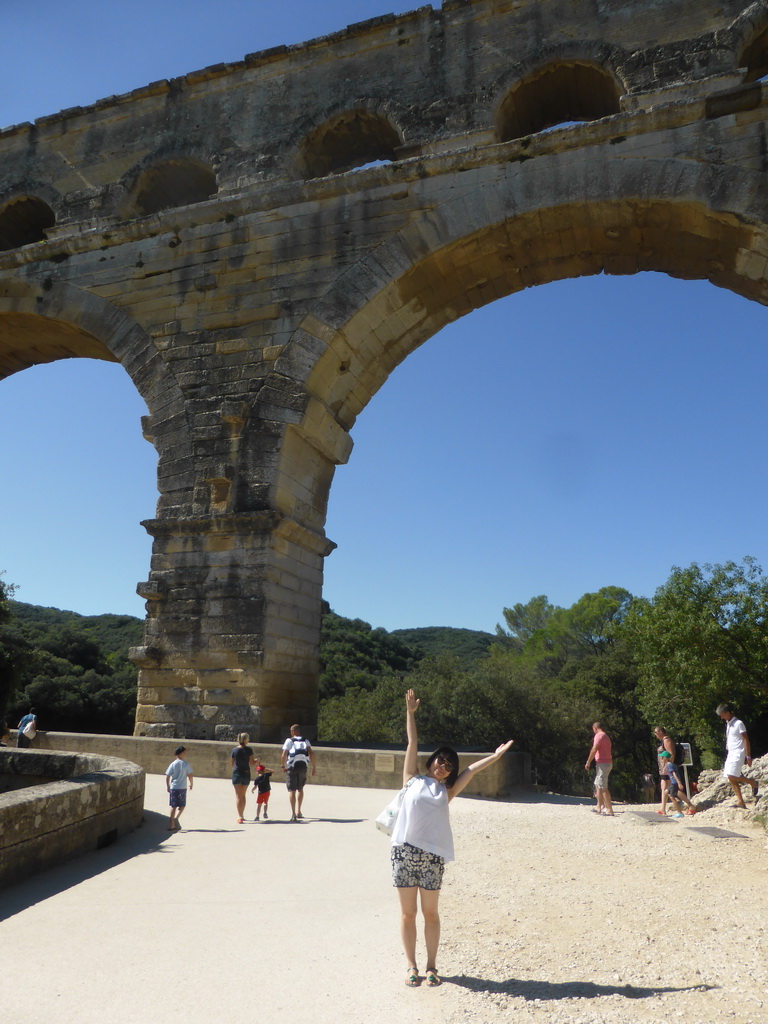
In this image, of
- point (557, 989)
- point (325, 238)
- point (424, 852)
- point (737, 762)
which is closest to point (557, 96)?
point (325, 238)

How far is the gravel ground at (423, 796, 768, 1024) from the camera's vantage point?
2359 mm

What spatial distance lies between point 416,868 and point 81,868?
90.3 inches

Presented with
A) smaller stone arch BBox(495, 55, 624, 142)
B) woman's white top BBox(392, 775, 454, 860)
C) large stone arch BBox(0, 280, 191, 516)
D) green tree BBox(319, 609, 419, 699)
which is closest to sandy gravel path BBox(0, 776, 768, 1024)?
woman's white top BBox(392, 775, 454, 860)

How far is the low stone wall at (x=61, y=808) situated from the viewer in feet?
11.5

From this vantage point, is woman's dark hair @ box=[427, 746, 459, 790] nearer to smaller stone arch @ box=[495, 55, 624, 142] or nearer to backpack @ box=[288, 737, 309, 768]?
backpack @ box=[288, 737, 309, 768]

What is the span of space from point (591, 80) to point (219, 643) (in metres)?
8.46

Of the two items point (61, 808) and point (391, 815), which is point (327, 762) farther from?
point (391, 815)

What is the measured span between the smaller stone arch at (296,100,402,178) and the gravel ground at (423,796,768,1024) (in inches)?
333

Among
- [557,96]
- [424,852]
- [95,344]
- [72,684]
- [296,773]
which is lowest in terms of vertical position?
[296,773]

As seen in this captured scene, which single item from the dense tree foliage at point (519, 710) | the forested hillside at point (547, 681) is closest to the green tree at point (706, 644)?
the forested hillside at point (547, 681)

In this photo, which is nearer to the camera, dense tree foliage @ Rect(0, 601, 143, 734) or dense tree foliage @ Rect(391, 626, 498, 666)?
dense tree foliage @ Rect(0, 601, 143, 734)

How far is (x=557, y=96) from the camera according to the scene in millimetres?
9688

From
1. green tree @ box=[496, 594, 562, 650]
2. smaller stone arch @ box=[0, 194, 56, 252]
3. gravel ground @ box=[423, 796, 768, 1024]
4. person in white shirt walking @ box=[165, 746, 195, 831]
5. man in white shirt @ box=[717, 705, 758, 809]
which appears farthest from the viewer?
green tree @ box=[496, 594, 562, 650]

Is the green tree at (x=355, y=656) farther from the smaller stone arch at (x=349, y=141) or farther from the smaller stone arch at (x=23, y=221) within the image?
the smaller stone arch at (x=349, y=141)
